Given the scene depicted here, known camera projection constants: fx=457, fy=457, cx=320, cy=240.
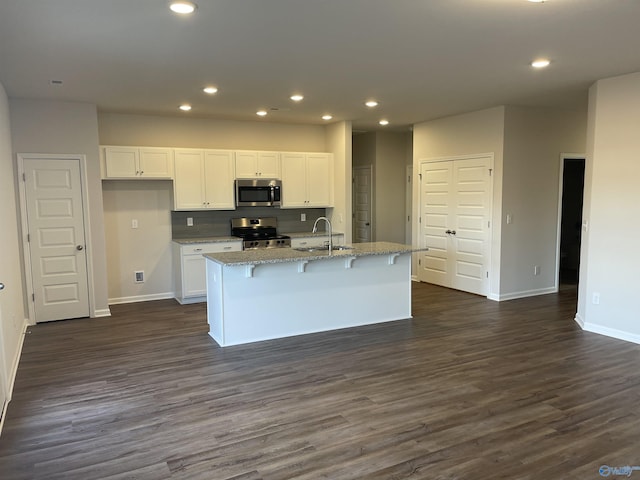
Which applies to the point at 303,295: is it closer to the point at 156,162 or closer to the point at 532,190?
the point at 156,162

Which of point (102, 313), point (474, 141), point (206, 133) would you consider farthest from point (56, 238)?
point (474, 141)

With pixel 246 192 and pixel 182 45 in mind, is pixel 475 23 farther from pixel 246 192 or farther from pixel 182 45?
pixel 246 192

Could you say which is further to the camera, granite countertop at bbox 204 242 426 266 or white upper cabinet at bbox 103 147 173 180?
white upper cabinet at bbox 103 147 173 180

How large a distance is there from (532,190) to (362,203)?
11.5 ft

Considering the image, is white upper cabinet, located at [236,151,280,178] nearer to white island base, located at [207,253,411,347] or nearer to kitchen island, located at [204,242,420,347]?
kitchen island, located at [204,242,420,347]

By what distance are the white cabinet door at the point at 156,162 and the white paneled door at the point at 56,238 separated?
3.05 ft

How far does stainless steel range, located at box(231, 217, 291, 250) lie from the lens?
686cm

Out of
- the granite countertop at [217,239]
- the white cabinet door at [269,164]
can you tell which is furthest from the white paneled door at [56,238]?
the white cabinet door at [269,164]

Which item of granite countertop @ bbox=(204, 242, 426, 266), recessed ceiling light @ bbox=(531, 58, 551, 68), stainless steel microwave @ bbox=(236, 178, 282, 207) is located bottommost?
granite countertop @ bbox=(204, 242, 426, 266)

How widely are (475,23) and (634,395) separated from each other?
3.01 meters

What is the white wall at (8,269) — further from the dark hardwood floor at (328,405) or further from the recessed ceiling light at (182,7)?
the recessed ceiling light at (182,7)

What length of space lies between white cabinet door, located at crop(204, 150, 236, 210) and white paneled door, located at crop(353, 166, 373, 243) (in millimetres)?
3148

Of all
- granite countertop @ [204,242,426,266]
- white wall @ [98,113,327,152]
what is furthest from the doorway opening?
granite countertop @ [204,242,426,266]

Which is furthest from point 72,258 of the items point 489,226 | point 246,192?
point 489,226
